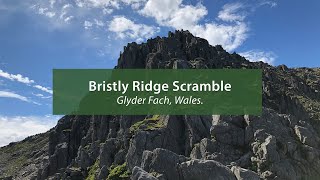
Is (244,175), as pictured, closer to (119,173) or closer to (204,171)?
(204,171)

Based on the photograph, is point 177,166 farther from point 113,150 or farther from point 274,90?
point 274,90

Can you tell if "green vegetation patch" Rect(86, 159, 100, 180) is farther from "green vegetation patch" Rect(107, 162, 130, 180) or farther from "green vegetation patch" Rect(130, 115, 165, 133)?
"green vegetation patch" Rect(107, 162, 130, 180)

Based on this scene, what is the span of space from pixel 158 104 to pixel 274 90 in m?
60.6

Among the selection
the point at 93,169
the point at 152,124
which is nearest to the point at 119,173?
the point at 152,124

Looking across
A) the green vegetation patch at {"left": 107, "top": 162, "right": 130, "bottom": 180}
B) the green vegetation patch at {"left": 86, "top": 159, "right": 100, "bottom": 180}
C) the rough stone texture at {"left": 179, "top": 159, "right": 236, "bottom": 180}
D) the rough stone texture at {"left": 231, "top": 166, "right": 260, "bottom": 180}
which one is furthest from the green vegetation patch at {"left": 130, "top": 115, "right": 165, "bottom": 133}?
the rough stone texture at {"left": 231, "top": 166, "right": 260, "bottom": 180}

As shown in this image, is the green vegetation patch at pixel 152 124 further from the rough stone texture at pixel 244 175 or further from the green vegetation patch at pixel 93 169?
the rough stone texture at pixel 244 175

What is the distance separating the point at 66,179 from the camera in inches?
6201

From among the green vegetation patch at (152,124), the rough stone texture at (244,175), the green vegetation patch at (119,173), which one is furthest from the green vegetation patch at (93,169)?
the rough stone texture at (244,175)

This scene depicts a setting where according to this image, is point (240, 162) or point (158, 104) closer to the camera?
point (240, 162)

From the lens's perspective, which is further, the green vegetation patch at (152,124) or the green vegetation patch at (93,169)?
the green vegetation patch at (93,169)

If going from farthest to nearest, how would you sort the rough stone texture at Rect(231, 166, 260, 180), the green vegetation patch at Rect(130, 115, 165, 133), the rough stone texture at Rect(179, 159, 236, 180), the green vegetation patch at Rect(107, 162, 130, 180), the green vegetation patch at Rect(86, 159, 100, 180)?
the green vegetation patch at Rect(86, 159, 100, 180), the green vegetation patch at Rect(130, 115, 165, 133), the green vegetation patch at Rect(107, 162, 130, 180), the rough stone texture at Rect(231, 166, 260, 180), the rough stone texture at Rect(179, 159, 236, 180)

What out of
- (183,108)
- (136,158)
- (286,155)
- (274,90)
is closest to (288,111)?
(274,90)

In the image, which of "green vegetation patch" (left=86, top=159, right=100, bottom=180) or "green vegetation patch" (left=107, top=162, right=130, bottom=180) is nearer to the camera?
"green vegetation patch" (left=107, top=162, right=130, bottom=180)

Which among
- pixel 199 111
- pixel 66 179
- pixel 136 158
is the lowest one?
pixel 66 179
